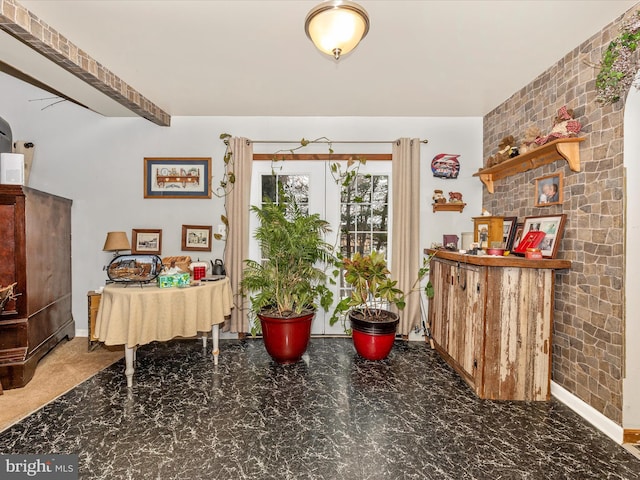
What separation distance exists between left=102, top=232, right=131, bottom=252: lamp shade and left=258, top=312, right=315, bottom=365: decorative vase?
5.51 ft

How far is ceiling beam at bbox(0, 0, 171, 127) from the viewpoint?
6.15ft

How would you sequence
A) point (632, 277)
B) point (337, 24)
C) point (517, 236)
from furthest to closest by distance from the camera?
point (517, 236), point (632, 277), point (337, 24)

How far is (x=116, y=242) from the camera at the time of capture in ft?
10.9

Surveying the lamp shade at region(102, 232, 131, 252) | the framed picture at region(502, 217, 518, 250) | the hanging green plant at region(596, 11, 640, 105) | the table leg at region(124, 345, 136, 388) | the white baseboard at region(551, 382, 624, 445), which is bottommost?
the white baseboard at region(551, 382, 624, 445)

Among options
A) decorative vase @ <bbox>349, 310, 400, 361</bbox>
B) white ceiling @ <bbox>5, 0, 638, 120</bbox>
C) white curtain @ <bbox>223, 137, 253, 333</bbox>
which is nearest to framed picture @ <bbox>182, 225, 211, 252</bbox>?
white curtain @ <bbox>223, 137, 253, 333</bbox>

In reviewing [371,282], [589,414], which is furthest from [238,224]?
[589,414]

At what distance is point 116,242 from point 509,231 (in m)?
3.95

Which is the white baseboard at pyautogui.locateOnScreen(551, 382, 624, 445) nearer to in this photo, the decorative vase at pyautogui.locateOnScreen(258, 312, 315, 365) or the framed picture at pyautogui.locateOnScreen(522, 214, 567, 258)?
the framed picture at pyautogui.locateOnScreen(522, 214, 567, 258)

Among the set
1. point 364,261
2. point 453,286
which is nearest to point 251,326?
point 364,261

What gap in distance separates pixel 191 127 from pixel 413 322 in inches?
134

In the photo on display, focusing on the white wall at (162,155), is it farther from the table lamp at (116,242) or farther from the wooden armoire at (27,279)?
the wooden armoire at (27,279)

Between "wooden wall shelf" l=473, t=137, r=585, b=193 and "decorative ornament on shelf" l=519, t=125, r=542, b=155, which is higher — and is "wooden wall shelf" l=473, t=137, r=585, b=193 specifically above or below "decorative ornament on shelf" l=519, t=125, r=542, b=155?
below

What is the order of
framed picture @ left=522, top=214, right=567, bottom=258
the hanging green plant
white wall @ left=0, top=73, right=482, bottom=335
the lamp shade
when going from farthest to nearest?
white wall @ left=0, top=73, right=482, bottom=335 < the lamp shade < framed picture @ left=522, top=214, right=567, bottom=258 < the hanging green plant

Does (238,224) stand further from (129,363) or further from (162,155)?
(129,363)
